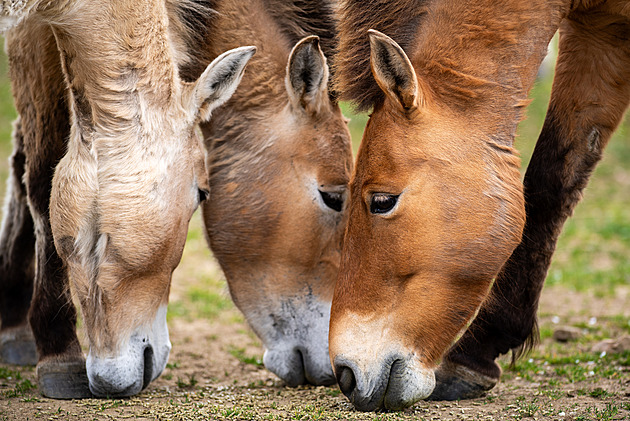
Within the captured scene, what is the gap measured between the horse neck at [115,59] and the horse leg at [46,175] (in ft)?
1.94

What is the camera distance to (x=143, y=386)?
404 cm

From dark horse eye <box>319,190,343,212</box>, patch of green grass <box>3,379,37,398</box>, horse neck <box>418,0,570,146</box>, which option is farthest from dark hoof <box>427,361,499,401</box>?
patch of green grass <box>3,379,37,398</box>

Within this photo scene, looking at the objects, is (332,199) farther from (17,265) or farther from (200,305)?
(200,305)

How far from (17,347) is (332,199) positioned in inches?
106

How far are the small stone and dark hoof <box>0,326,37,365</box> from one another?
4.02 m

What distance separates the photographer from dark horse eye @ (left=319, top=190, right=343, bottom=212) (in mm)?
4418

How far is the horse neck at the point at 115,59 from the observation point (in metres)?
3.79

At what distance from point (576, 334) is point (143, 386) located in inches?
135

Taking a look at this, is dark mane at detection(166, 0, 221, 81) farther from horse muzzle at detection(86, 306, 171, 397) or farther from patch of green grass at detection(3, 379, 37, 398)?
patch of green grass at detection(3, 379, 37, 398)

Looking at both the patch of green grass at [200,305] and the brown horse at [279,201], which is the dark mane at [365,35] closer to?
the brown horse at [279,201]

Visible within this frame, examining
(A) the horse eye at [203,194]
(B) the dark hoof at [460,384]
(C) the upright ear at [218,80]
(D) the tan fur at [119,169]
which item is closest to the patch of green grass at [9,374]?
(D) the tan fur at [119,169]

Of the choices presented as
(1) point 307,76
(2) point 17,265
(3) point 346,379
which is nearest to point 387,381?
(3) point 346,379

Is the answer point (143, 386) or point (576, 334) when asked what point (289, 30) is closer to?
point (143, 386)

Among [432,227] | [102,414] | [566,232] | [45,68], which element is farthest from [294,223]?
[566,232]
